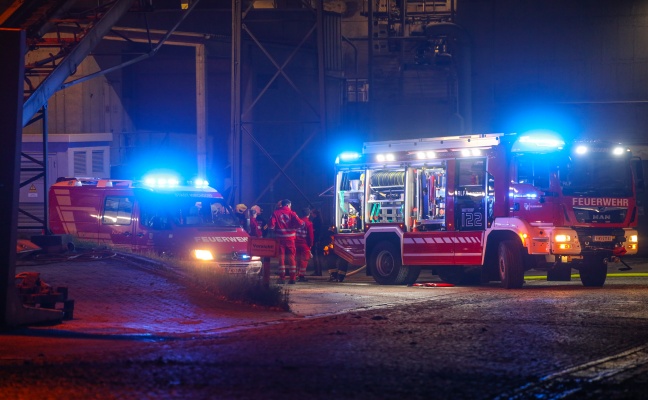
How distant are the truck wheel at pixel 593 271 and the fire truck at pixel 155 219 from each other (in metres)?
6.31

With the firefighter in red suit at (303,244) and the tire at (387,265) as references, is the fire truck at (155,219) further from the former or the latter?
the tire at (387,265)

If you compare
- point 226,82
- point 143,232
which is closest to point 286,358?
point 143,232

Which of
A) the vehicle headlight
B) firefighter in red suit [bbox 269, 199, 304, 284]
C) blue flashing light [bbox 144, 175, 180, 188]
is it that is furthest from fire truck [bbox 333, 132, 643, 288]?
blue flashing light [bbox 144, 175, 180, 188]

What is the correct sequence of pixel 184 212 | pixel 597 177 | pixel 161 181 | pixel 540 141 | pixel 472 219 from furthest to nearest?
pixel 161 181 < pixel 184 212 < pixel 472 219 < pixel 540 141 < pixel 597 177

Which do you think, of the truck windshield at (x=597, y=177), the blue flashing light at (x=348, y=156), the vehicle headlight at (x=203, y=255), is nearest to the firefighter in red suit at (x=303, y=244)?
the blue flashing light at (x=348, y=156)

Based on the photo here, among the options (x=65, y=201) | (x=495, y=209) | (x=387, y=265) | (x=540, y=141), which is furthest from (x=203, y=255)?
(x=540, y=141)

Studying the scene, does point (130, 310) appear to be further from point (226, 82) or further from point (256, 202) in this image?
point (226, 82)

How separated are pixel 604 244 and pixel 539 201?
1.48 m

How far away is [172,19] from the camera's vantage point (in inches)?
1248

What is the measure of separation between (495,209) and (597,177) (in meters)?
2.03

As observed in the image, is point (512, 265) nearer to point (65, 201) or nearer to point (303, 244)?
point (303, 244)

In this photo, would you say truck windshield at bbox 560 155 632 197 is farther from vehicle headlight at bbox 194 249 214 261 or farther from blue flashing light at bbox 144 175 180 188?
blue flashing light at bbox 144 175 180 188

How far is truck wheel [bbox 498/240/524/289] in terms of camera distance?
17812mm

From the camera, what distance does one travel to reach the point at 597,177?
18.0 m
